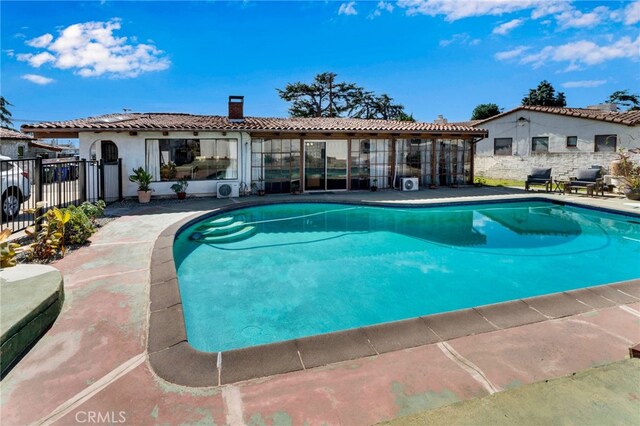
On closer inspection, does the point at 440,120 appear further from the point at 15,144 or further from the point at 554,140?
the point at 15,144

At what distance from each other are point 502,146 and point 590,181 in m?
6.95

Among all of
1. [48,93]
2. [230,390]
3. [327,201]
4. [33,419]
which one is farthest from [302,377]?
[48,93]

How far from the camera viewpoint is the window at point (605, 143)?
52.9 feet

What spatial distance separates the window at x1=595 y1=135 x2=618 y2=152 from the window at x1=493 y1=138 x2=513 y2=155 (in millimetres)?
4403

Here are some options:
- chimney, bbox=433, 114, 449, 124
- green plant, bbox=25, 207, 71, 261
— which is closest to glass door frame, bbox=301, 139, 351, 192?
green plant, bbox=25, 207, 71, 261

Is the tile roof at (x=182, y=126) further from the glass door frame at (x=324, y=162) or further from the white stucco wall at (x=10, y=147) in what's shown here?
the white stucco wall at (x=10, y=147)

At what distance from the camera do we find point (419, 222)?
1048 cm

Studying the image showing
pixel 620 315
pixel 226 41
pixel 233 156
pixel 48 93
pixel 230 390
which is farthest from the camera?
pixel 48 93

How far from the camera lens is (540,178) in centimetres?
1577

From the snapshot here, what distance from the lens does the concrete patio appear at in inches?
86.8

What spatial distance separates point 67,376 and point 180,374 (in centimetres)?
83

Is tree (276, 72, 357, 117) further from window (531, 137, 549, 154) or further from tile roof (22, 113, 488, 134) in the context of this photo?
tile roof (22, 113, 488, 134)

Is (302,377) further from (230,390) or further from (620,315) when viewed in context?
(620,315)

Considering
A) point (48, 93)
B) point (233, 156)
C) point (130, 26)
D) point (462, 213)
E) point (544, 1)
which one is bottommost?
point (462, 213)
